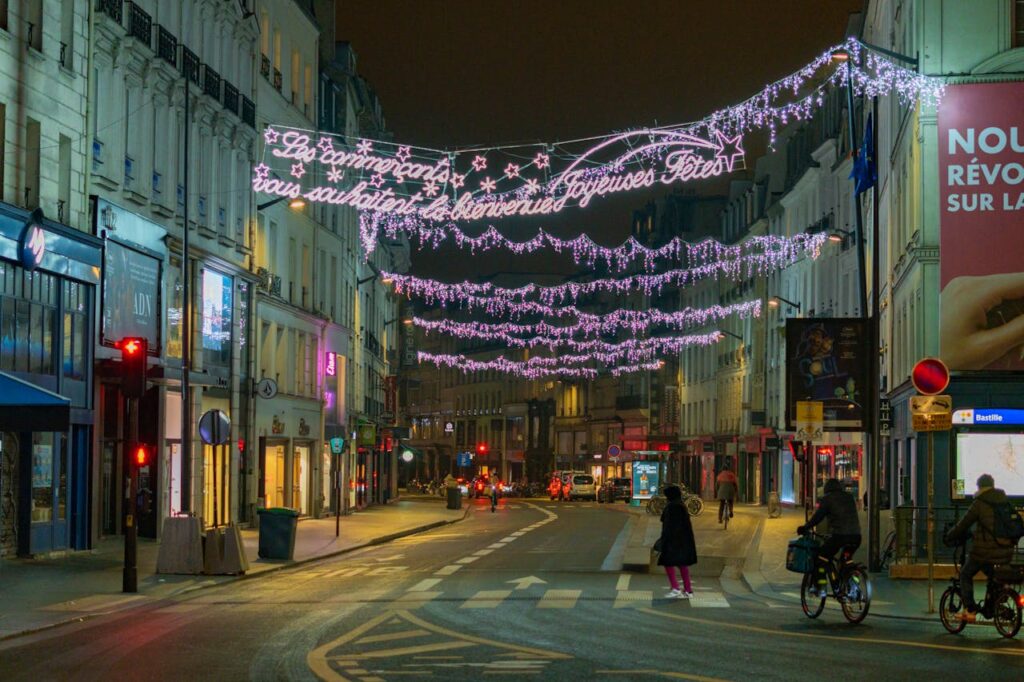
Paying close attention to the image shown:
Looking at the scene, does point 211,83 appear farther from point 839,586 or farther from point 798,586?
point 839,586

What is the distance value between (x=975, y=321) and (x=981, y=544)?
13.4 m

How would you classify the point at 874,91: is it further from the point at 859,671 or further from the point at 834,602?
the point at 859,671

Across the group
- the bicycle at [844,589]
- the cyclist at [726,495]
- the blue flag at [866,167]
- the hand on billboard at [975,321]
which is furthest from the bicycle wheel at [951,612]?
the cyclist at [726,495]

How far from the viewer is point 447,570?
2775 centimetres

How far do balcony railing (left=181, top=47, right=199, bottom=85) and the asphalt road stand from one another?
1640 cm

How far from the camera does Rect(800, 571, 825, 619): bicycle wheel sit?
1920cm

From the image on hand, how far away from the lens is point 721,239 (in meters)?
100

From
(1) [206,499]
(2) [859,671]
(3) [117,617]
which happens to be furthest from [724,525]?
(2) [859,671]

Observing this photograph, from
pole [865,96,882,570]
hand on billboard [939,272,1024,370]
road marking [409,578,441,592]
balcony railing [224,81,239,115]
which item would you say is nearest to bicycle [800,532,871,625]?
pole [865,96,882,570]

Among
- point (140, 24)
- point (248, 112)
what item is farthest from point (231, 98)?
point (140, 24)

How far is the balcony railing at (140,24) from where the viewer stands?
34.7 metres

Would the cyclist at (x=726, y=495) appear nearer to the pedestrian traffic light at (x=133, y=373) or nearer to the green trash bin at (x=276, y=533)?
the green trash bin at (x=276, y=533)

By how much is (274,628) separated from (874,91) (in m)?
15.6

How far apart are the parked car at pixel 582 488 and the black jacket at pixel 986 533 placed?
74.1 m
